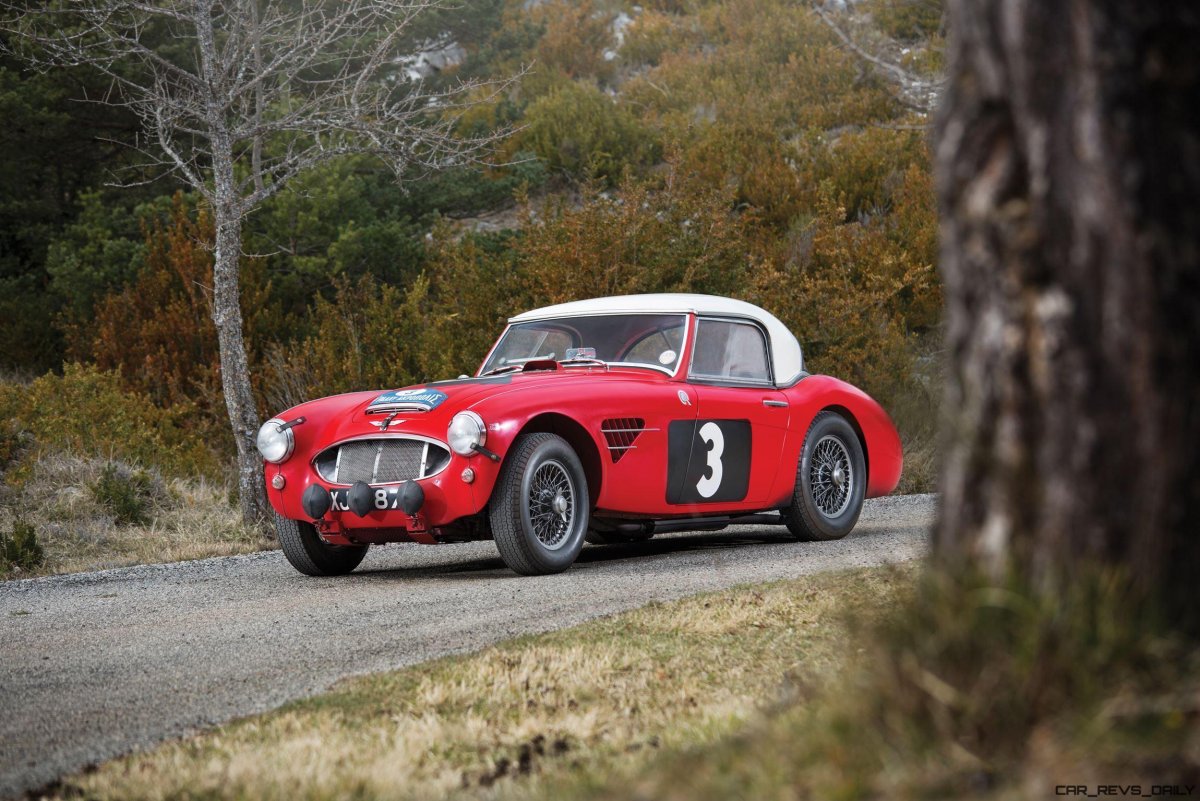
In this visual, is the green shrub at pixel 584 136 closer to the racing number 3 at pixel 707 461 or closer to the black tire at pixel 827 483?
the black tire at pixel 827 483

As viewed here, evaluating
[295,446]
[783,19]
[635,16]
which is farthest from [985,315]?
[635,16]

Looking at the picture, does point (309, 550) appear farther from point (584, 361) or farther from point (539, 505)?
point (584, 361)

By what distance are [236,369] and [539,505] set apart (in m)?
4.16

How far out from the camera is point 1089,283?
78.1 inches

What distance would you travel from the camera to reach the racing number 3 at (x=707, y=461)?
779 centimetres

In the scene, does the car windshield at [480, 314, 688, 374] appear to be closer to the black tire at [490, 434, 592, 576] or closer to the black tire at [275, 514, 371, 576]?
the black tire at [490, 434, 592, 576]

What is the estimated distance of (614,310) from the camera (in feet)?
27.9

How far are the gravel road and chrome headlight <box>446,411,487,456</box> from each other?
2.40ft

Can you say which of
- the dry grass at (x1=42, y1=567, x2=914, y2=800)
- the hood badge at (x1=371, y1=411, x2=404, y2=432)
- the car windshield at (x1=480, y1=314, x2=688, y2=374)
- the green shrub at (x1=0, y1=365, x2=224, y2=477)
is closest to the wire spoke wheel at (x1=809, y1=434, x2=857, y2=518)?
the car windshield at (x1=480, y1=314, x2=688, y2=374)

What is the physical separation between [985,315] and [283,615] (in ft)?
15.1

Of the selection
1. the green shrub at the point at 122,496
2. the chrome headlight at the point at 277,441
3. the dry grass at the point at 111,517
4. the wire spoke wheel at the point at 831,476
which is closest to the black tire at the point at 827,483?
the wire spoke wheel at the point at 831,476

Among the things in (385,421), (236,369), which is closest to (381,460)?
(385,421)

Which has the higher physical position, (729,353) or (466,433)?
(729,353)

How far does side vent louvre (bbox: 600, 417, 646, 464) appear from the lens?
740 centimetres
